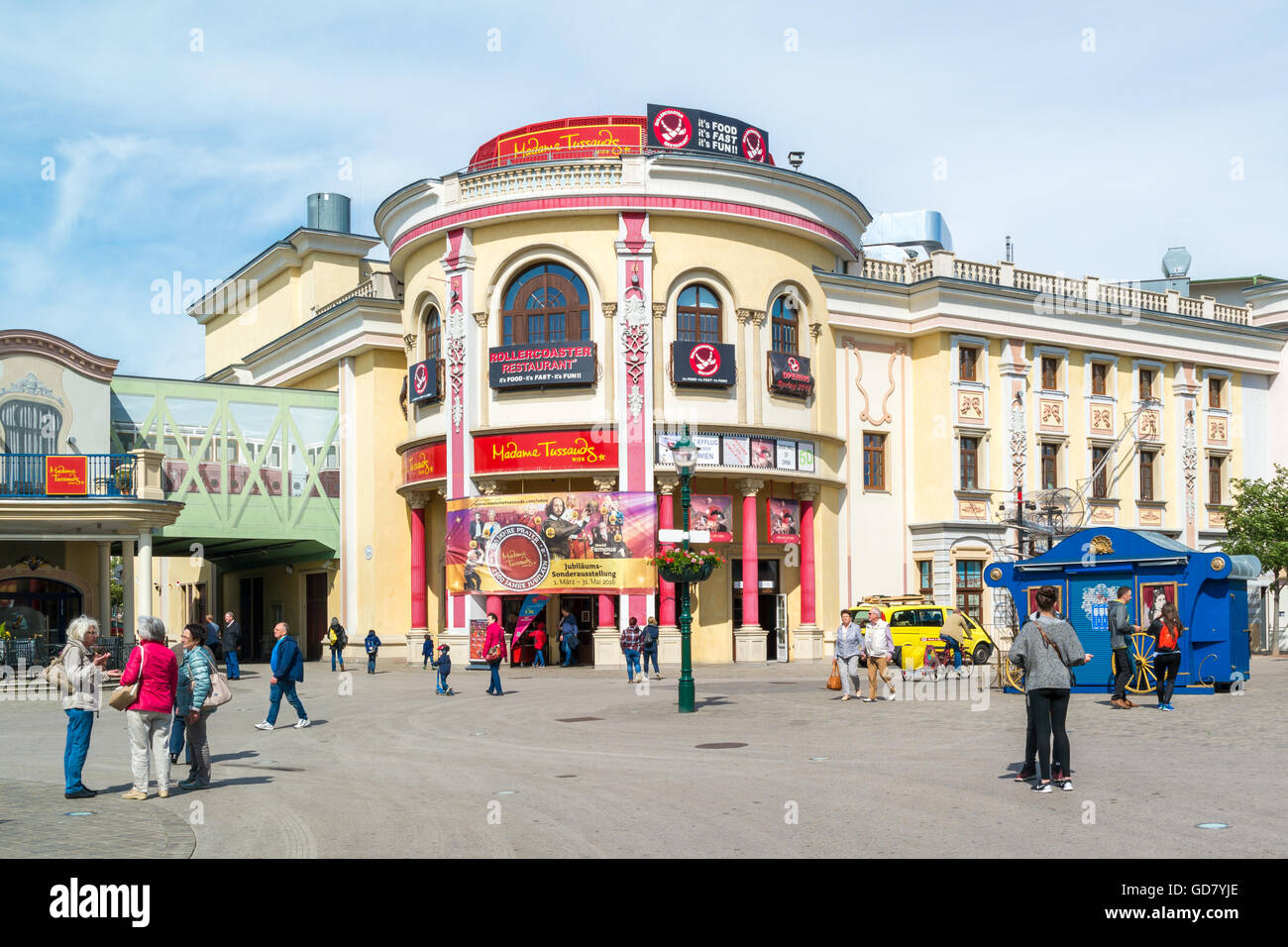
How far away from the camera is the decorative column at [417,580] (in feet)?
132

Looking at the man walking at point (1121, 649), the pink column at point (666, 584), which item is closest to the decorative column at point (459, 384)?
the pink column at point (666, 584)

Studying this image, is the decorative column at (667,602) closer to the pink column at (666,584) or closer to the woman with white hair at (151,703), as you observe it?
the pink column at (666,584)

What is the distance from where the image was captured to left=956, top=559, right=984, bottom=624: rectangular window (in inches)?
1711

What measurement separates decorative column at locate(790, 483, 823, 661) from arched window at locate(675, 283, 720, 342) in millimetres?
5793

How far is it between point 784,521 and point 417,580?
1171 cm

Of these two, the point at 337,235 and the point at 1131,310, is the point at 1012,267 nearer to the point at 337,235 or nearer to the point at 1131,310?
the point at 1131,310

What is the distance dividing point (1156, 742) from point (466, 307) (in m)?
26.9

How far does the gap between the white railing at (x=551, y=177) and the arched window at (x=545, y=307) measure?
228cm

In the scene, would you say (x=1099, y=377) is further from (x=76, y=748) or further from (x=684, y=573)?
(x=76, y=748)

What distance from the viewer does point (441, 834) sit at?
10133 millimetres

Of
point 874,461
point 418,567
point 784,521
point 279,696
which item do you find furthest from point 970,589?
point 279,696

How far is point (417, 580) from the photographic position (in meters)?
41.3

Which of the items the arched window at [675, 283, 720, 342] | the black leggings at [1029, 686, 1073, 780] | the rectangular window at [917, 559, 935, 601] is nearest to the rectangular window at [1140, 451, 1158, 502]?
the rectangular window at [917, 559, 935, 601]

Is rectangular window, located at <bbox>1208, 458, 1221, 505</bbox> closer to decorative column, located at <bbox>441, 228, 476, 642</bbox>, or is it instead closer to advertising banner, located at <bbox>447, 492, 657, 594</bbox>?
advertising banner, located at <bbox>447, 492, 657, 594</bbox>
